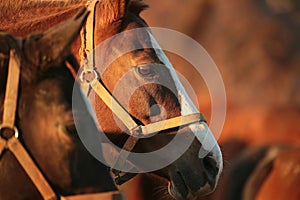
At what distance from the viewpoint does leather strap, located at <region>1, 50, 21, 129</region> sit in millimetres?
2590

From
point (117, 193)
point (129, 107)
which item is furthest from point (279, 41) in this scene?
point (117, 193)

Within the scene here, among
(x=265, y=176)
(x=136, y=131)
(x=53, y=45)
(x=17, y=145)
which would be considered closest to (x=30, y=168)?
(x=17, y=145)

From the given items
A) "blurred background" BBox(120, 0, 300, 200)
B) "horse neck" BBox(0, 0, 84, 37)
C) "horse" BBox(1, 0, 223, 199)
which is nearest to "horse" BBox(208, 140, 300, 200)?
"horse" BBox(1, 0, 223, 199)

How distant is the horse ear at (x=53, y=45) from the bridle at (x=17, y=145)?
51 millimetres

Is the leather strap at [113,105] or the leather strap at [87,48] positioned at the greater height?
Answer: the leather strap at [87,48]

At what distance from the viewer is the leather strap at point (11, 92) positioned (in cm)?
259

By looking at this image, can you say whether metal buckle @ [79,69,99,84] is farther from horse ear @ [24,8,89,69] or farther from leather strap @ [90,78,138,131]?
horse ear @ [24,8,89,69]

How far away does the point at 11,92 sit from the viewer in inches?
102

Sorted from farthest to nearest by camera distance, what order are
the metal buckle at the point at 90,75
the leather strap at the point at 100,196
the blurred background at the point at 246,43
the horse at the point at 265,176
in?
the blurred background at the point at 246,43, the horse at the point at 265,176, the metal buckle at the point at 90,75, the leather strap at the point at 100,196

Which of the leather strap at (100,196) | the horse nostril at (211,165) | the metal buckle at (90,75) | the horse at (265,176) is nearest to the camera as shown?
the leather strap at (100,196)

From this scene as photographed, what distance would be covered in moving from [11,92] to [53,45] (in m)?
0.19

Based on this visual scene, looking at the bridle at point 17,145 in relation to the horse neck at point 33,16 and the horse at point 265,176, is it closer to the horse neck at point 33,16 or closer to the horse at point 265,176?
the horse neck at point 33,16

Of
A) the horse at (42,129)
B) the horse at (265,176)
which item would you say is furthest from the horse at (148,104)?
the horse at (265,176)

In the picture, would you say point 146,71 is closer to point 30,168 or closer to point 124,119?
point 124,119
